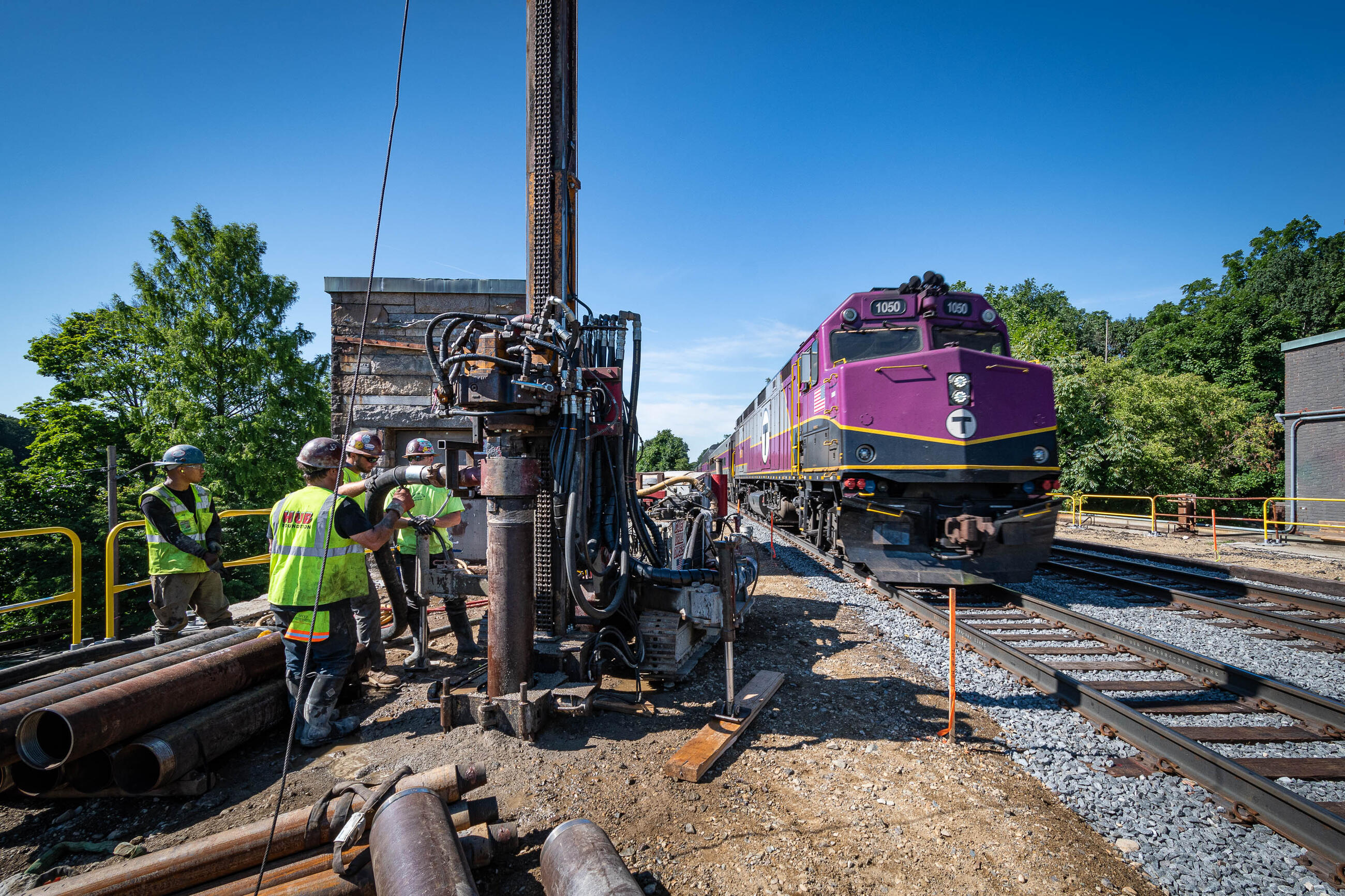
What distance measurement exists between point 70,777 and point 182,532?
2.42m

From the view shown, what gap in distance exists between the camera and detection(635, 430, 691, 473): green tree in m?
67.8

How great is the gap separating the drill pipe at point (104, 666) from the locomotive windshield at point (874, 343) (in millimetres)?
7294

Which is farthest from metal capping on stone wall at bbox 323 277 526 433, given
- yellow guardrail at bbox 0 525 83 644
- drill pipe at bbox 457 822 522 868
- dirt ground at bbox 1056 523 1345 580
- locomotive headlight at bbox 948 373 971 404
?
dirt ground at bbox 1056 523 1345 580

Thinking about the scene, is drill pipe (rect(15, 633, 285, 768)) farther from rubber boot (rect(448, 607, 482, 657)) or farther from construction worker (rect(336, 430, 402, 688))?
rubber boot (rect(448, 607, 482, 657))

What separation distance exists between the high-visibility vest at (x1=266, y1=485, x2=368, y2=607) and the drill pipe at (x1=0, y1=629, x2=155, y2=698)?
127cm

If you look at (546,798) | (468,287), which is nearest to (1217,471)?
(468,287)

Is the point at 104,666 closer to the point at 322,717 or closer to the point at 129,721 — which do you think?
the point at 129,721

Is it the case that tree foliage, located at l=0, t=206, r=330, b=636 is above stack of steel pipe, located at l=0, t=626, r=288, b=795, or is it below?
above

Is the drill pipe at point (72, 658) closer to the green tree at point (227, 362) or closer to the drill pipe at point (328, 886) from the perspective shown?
the drill pipe at point (328, 886)

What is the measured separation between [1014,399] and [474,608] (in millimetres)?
7153

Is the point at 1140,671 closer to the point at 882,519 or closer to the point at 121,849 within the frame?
the point at 882,519

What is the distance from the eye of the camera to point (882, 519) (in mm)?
7758

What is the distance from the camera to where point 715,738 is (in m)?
3.88

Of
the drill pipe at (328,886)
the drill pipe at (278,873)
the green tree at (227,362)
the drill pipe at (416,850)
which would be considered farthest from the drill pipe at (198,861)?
the green tree at (227,362)
